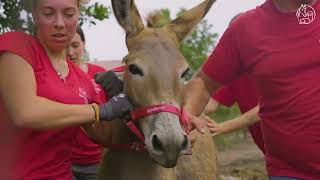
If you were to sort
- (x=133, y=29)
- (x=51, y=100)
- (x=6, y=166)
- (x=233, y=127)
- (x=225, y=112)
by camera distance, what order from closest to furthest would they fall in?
(x=6, y=166)
(x=51, y=100)
(x=133, y=29)
(x=233, y=127)
(x=225, y=112)

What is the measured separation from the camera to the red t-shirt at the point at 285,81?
10.8ft

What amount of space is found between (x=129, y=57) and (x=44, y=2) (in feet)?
2.38

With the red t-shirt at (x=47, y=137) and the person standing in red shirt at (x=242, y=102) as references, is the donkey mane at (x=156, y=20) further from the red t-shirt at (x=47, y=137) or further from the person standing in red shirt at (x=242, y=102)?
the person standing in red shirt at (x=242, y=102)

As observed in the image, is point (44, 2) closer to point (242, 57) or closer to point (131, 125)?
point (131, 125)

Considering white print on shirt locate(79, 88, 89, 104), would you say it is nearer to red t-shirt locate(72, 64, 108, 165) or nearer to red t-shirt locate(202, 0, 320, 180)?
red t-shirt locate(202, 0, 320, 180)

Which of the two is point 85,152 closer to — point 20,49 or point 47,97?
point 47,97

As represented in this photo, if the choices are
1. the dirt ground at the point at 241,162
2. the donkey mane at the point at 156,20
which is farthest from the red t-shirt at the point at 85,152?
the dirt ground at the point at 241,162

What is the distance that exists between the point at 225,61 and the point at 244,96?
1563 millimetres

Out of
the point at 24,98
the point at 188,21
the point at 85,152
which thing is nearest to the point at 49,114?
the point at 24,98

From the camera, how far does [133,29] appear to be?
11.5 ft

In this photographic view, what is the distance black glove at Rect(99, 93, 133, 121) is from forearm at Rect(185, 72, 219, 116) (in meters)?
0.73

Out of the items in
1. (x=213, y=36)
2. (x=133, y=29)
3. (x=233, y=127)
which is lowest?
(x=213, y=36)

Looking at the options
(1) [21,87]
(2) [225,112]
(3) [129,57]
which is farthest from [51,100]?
(2) [225,112]

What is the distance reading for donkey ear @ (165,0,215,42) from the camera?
3.65m
